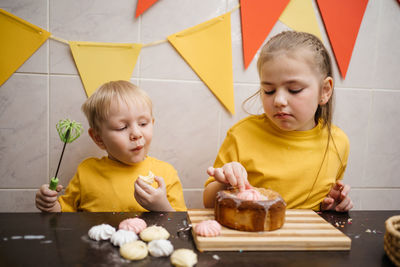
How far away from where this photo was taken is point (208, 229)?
2.33 feet

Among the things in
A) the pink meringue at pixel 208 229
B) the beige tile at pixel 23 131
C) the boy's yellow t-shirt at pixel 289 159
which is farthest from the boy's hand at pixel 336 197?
the beige tile at pixel 23 131

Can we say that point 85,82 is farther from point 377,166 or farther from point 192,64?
point 377,166

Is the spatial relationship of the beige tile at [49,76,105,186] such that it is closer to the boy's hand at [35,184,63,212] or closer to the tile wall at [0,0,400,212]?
the tile wall at [0,0,400,212]

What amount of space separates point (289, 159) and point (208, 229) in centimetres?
55

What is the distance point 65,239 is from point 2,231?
0.16m

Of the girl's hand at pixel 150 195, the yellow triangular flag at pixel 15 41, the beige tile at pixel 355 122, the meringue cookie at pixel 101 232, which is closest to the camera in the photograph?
the meringue cookie at pixel 101 232

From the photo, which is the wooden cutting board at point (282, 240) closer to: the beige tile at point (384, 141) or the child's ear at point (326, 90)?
the child's ear at point (326, 90)

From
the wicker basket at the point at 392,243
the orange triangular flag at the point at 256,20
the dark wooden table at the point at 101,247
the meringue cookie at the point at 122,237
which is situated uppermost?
the orange triangular flag at the point at 256,20

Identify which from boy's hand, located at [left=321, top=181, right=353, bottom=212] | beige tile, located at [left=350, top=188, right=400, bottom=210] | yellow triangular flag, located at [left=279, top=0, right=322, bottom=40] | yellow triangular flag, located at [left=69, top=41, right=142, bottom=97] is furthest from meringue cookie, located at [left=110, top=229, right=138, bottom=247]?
beige tile, located at [left=350, top=188, right=400, bottom=210]

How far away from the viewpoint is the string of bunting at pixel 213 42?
4.16ft

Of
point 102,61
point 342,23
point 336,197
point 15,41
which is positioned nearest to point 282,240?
point 336,197

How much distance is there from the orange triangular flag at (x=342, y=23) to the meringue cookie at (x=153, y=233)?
118 centimetres

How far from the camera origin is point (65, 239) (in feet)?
2.22

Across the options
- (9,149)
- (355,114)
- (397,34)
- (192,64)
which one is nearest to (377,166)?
(355,114)
